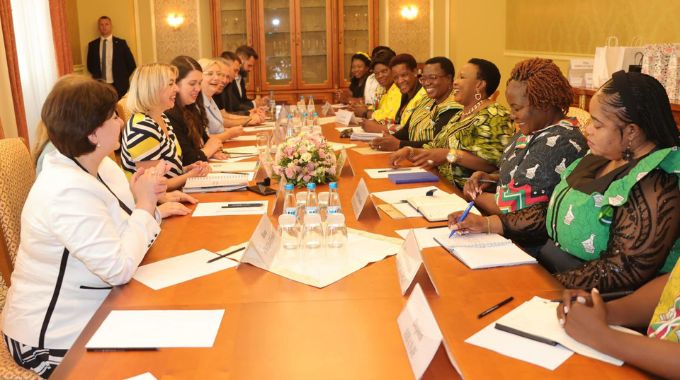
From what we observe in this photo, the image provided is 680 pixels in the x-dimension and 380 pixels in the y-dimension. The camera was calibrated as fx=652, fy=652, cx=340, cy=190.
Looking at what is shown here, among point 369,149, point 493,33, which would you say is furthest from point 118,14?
point 369,149

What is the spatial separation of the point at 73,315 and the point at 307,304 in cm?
71

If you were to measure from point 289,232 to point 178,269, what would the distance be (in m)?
0.38

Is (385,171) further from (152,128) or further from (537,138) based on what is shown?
(152,128)

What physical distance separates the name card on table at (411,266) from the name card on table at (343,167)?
1419 mm

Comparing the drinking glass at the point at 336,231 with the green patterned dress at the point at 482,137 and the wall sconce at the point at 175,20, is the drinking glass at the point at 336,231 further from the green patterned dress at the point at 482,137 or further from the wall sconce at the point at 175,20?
the wall sconce at the point at 175,20

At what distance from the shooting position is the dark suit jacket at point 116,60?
8133mm

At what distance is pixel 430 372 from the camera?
130 cm

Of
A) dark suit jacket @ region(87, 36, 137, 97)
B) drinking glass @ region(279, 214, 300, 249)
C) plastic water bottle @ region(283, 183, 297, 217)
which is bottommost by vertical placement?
drinking glass @ region(279, 214, 300, 249)

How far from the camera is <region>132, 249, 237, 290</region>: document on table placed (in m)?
1.85

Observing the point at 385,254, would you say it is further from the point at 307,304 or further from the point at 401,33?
the point at 401,33

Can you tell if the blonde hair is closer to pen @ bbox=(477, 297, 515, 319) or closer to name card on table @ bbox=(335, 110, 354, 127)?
pen @ bbox=(477, 297, 515, 319)

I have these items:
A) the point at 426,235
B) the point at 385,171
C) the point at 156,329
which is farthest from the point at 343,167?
the point at 156,329

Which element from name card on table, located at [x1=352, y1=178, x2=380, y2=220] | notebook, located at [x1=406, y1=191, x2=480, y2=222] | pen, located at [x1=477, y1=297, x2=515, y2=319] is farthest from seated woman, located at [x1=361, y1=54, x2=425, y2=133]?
pen, located at [x1=477, y1=297, x2=515, y2=319]

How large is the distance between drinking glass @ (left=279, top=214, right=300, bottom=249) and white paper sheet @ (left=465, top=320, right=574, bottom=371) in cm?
78
